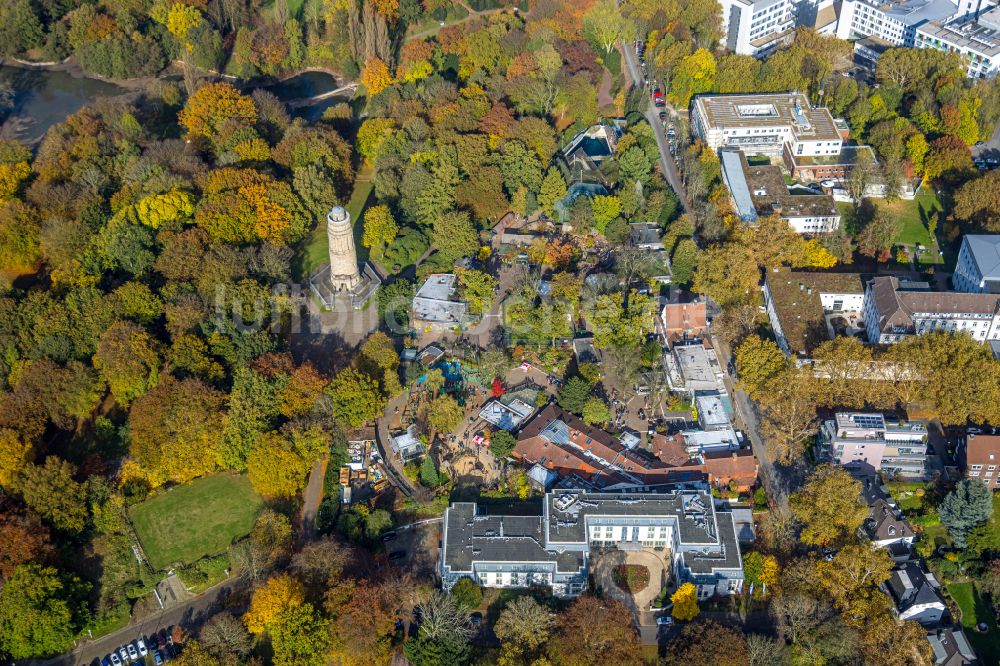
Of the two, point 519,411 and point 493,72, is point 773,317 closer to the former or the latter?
point 519,411

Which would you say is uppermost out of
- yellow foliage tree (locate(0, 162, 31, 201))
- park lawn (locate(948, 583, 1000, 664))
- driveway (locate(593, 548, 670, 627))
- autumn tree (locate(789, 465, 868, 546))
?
yellow foliage tree (locate(0, 162, 31, 201))

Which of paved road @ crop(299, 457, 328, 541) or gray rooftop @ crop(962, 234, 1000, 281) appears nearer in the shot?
paved road @ crop(299, 457, 328, 541)

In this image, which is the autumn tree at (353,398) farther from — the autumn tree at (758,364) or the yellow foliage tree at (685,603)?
the autumn tree at (758,364)

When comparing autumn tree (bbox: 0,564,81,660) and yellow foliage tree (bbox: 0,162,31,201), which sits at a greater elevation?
yellow foliage tree (bbox: 0,162,31,201)

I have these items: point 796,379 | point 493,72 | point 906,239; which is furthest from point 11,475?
point 906,239

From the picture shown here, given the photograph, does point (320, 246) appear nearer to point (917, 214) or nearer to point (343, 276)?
point (343, 276)

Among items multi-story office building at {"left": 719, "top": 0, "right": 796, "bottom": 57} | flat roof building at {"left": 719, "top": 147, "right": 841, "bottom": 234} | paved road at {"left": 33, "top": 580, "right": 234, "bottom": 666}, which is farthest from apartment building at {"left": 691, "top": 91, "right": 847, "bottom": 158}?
paved road at {"left": 33, "top": 580, "right": 234, "bottom": 666}

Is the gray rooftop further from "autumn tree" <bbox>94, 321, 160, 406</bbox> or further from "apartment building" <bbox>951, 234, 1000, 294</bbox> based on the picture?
"autumn tree" <bbox>94, 321, 160, 406</bbox>
